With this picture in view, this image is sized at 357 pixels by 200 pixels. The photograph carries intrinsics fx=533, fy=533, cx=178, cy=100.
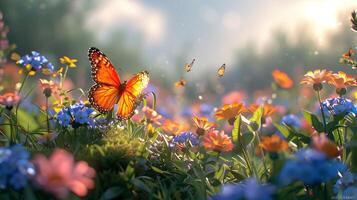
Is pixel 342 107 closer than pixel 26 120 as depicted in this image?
Yes

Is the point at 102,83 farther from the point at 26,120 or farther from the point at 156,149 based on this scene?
the point at 26,120

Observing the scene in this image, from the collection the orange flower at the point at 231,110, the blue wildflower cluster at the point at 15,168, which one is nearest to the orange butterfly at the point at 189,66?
the orange flower at the point at 231,110

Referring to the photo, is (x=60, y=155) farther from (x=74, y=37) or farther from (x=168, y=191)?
(x=74, y=37)

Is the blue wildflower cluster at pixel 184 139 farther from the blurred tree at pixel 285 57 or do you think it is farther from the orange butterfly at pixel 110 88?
the blurred tree at pixel 285 57

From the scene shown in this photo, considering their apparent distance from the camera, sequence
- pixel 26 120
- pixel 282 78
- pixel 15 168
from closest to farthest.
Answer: pixel 15 168 → pixel 26 120 → pixel 282 78

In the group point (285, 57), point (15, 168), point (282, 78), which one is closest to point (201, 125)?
point (15, 168)

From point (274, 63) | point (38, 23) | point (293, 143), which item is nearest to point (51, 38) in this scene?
point (38, 23)

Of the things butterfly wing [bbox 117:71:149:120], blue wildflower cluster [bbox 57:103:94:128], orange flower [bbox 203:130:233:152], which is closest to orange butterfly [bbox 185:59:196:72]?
butterfly wing [bbox 117:71:149:120]
